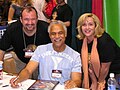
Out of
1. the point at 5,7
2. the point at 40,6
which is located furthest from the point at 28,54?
the point at 5,7

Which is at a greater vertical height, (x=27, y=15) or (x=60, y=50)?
(x=27, y=15)

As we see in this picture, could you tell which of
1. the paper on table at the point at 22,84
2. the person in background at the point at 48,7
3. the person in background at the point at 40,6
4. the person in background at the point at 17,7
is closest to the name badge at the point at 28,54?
the paper on table at the point at 22,84

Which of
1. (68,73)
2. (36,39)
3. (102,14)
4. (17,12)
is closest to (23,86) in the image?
(68,73)

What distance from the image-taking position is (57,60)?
254 cm

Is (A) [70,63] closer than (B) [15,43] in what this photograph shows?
Yes

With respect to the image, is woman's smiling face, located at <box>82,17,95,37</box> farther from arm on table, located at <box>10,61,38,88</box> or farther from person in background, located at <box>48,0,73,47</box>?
person in background, located at <box>48,0,73,47</box>

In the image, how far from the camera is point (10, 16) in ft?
15.0

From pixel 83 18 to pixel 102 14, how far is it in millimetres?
524

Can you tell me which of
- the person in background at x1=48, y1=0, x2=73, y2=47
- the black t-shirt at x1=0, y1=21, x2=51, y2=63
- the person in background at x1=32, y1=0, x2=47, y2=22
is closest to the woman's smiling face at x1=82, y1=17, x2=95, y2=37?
the black t-shirt at x1=0, y1=21, x2=51, y2=63

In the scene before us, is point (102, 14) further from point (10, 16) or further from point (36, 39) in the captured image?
point (10, 16)

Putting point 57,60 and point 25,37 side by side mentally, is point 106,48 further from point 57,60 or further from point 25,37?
point 25,37

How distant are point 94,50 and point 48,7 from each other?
7.71 feet

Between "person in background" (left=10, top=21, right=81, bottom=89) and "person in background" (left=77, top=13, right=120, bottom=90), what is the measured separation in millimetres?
352

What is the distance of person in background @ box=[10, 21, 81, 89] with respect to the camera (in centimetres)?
250
